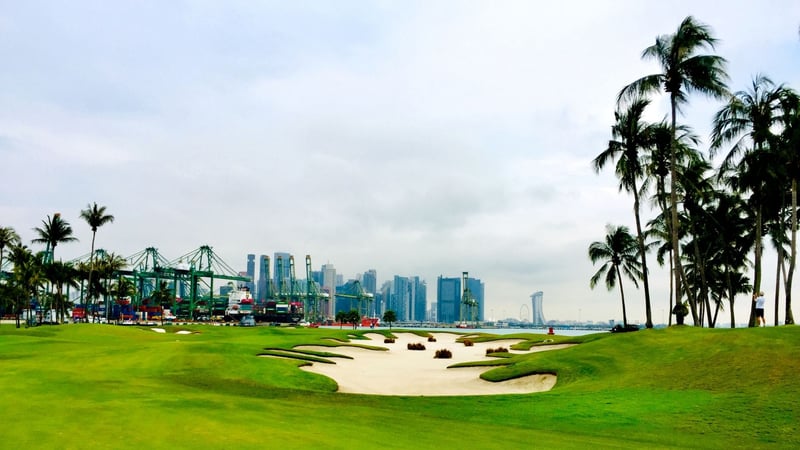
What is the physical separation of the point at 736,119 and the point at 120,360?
1895 inches

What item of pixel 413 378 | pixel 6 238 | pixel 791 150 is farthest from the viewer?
pixel 6 238

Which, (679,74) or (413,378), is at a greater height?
(679,74)

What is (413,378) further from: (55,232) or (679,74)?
(55,232)

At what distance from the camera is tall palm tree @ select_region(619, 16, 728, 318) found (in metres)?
41.6

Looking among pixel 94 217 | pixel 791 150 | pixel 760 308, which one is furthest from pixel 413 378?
pixel 94 217

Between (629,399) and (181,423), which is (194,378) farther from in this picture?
(629,399)

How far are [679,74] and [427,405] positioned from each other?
1435 inches

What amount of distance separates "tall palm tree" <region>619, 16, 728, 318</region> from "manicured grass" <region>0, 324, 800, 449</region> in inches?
638

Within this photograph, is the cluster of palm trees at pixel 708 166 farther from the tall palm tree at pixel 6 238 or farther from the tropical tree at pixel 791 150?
the tall palm tree at pixel 6 238

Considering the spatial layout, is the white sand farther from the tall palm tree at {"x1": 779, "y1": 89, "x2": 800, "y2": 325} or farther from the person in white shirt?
the tall palm tree at {"x1": 779, "y1": 89, "x2": 800, "y2": 325}

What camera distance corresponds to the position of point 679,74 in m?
42.8

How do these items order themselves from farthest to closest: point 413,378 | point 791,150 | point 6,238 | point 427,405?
1. point 6,238
2. point 791,150
3. point 413,378
4. point 427,405

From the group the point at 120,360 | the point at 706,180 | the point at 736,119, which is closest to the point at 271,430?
the point at 120,360

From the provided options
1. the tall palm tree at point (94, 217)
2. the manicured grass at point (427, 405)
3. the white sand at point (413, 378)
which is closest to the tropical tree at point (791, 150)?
the manicured grass at point (427, 405)
